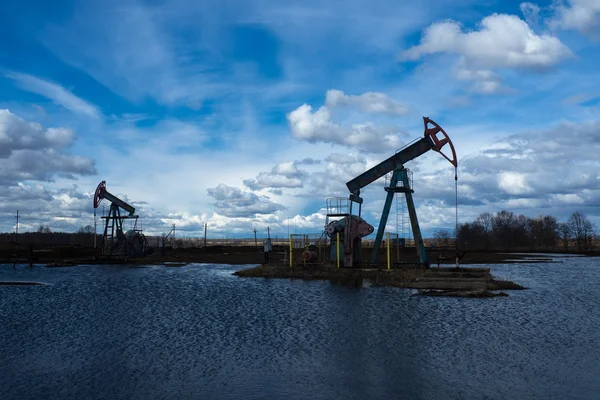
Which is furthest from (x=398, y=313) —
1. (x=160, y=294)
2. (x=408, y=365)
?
(x=160, y=294)

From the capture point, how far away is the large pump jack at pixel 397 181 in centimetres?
3109

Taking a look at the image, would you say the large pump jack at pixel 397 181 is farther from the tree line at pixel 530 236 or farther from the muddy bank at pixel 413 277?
the tree line at pixel 530 236

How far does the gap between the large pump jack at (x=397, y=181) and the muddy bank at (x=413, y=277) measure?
1.57 m

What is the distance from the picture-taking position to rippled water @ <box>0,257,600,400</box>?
32.8ft

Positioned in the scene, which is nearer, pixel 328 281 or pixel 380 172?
pixel 328 281

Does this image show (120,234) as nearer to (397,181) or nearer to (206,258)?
(206,258)

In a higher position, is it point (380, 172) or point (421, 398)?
point (380, 172)

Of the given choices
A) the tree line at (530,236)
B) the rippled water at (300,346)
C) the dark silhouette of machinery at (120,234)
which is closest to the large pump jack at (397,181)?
the rippled water at (300,346)

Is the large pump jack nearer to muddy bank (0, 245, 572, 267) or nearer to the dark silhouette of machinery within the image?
muddy bank (0, 245, 572, 267)

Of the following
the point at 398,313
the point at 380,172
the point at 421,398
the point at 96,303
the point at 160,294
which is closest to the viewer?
the point at 421,398

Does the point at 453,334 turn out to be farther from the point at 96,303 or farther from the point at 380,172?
the point at 380,172

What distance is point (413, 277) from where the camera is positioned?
28.9 meters

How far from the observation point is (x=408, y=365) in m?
11.6

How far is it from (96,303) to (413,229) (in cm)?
1845
